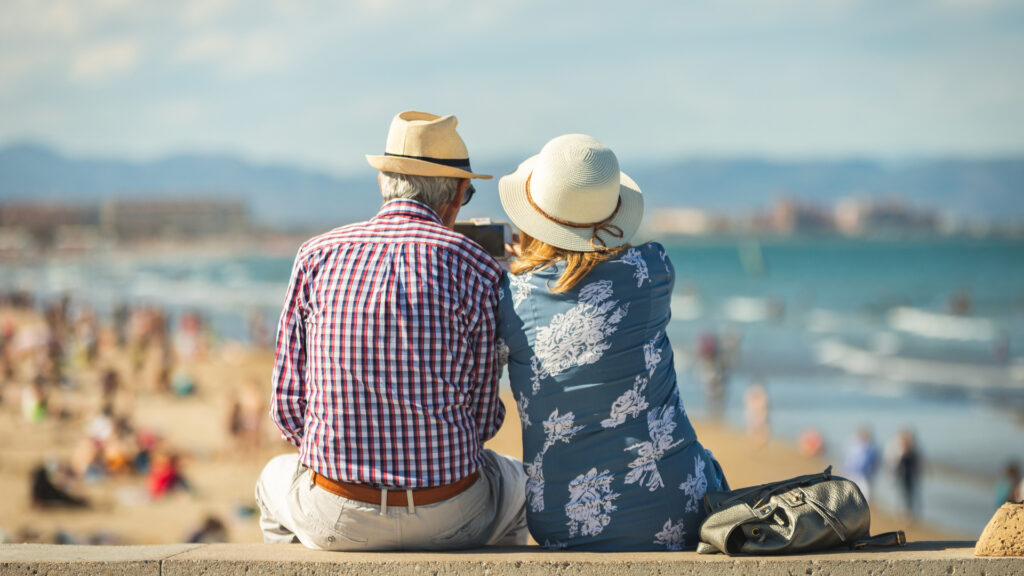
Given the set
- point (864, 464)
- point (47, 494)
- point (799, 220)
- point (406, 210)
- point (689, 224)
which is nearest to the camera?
point (406, 210)

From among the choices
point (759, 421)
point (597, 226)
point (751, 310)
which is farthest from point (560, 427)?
point (751, 310)

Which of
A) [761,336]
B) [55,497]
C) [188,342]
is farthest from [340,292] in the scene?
[761,336]

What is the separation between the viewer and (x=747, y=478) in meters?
12.0

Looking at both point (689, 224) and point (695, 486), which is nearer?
point (695, 486)

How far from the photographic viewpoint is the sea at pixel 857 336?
1391 centimetres

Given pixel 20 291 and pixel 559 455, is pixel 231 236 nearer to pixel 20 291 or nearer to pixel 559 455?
pixel 20 291

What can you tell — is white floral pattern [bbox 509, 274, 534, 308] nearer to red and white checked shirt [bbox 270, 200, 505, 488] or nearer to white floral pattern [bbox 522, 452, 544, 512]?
red and white checked shirt [bbox 270, 200, 505, 488]

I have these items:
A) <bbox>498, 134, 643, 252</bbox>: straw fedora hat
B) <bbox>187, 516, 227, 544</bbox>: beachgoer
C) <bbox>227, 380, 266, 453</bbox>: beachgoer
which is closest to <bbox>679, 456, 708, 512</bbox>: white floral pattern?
<bbox>498, 134, 643, 252</bbox>: straw fedora hat

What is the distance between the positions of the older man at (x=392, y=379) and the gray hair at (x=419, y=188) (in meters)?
0.03

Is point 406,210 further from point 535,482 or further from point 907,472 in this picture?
point 907,472

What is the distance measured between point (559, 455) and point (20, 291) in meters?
44.6

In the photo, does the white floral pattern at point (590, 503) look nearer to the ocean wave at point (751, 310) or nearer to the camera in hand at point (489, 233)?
the camera in hand at point (489, 233)

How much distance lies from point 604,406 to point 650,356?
0.17 metres

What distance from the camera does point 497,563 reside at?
6.93ft
